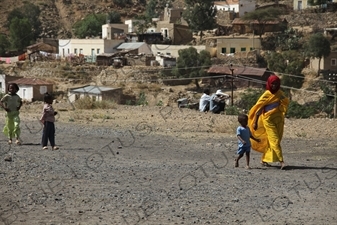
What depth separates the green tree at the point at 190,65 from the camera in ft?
149

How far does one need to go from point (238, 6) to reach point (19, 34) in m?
20.2

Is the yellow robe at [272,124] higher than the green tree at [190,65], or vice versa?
the yellow robe at [272,124]

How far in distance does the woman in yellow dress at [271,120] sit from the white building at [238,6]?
5493cm

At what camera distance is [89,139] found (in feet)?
46.0

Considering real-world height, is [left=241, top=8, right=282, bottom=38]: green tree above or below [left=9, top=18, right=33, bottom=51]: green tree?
above

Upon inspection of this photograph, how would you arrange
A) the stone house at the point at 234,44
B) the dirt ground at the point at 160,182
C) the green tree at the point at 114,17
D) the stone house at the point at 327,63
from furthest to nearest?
the green tree at the point at 114,17, the stone house at the point at 234,44, the stone house at the point at 327,63, the dirt ground at the point at 160,182

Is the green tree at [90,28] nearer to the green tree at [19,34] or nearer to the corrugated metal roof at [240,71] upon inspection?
the green tree at [19,34]

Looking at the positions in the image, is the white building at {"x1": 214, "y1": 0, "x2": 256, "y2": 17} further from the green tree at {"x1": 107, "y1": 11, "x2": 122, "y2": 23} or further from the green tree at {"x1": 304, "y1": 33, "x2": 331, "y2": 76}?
the green tree at {"x1": 304, "y1": 33, "x2": 331, "y2": 76}

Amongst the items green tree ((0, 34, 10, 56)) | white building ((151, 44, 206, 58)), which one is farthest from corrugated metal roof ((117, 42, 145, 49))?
green tree ((0, 34, 10, 56))

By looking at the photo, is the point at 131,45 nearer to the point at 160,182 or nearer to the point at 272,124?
the point at 272,124

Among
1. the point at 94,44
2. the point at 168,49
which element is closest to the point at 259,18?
the point at 168,49

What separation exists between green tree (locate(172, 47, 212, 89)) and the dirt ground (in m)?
30.7

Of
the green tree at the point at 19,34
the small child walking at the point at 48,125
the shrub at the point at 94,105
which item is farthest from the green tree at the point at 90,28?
the small child walking at the point at 48,125

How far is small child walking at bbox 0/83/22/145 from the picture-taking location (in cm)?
1221
